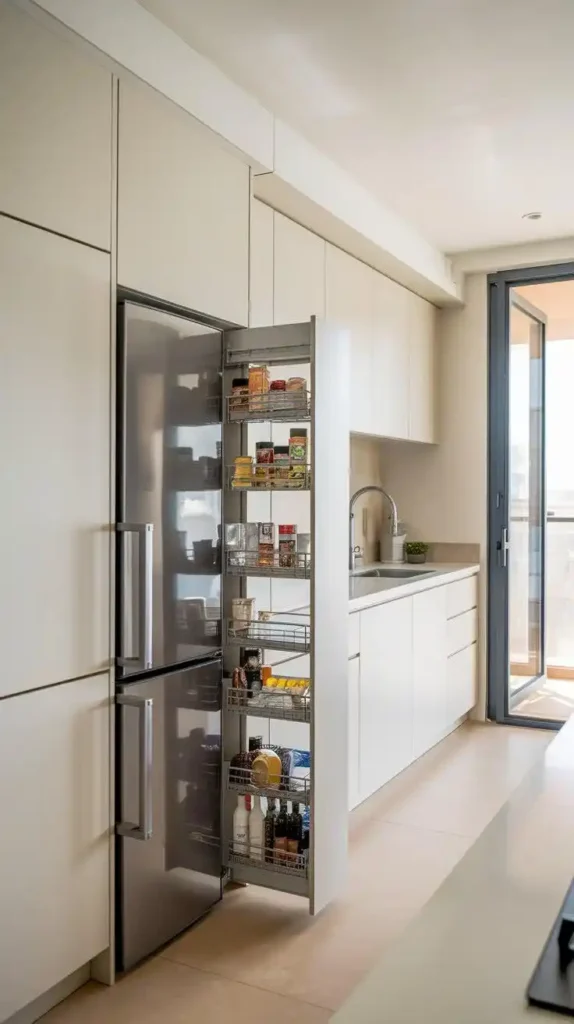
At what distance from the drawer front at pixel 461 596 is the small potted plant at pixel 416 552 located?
309mm

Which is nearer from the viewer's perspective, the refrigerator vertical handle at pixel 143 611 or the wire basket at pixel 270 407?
the refrigerator vertical handle at pixel 143 611

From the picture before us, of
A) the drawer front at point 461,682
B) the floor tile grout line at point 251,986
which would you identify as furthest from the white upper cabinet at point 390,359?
the floor tile grout line at point 251,986

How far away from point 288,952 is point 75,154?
221cm

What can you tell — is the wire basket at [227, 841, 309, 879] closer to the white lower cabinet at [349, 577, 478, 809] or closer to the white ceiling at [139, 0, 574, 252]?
the white lower cabinet at [349, 577, 478, 809]

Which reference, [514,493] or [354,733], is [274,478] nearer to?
[354,733]

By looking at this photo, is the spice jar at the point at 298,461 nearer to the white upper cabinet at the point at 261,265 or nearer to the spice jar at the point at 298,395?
the spice jar at the point at 298,395

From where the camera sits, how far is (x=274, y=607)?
312cm

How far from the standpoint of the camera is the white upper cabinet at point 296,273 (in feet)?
10.6

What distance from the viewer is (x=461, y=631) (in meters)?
4.73

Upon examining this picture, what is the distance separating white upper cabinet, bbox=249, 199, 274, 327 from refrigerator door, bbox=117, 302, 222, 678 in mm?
386

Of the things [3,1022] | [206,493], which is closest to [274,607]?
[206,493]

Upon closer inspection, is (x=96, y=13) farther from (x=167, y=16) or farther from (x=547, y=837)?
(x=547, y=837)

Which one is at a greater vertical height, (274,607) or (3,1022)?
(274,607)

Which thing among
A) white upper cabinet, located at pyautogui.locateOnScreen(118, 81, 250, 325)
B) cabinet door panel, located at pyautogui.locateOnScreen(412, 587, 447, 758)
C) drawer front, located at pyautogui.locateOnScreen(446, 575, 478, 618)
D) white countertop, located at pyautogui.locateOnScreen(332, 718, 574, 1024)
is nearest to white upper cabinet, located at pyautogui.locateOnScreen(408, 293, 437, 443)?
drawer front, located at pyautogui.locateOnScreen(446, 575, 478, 618)
